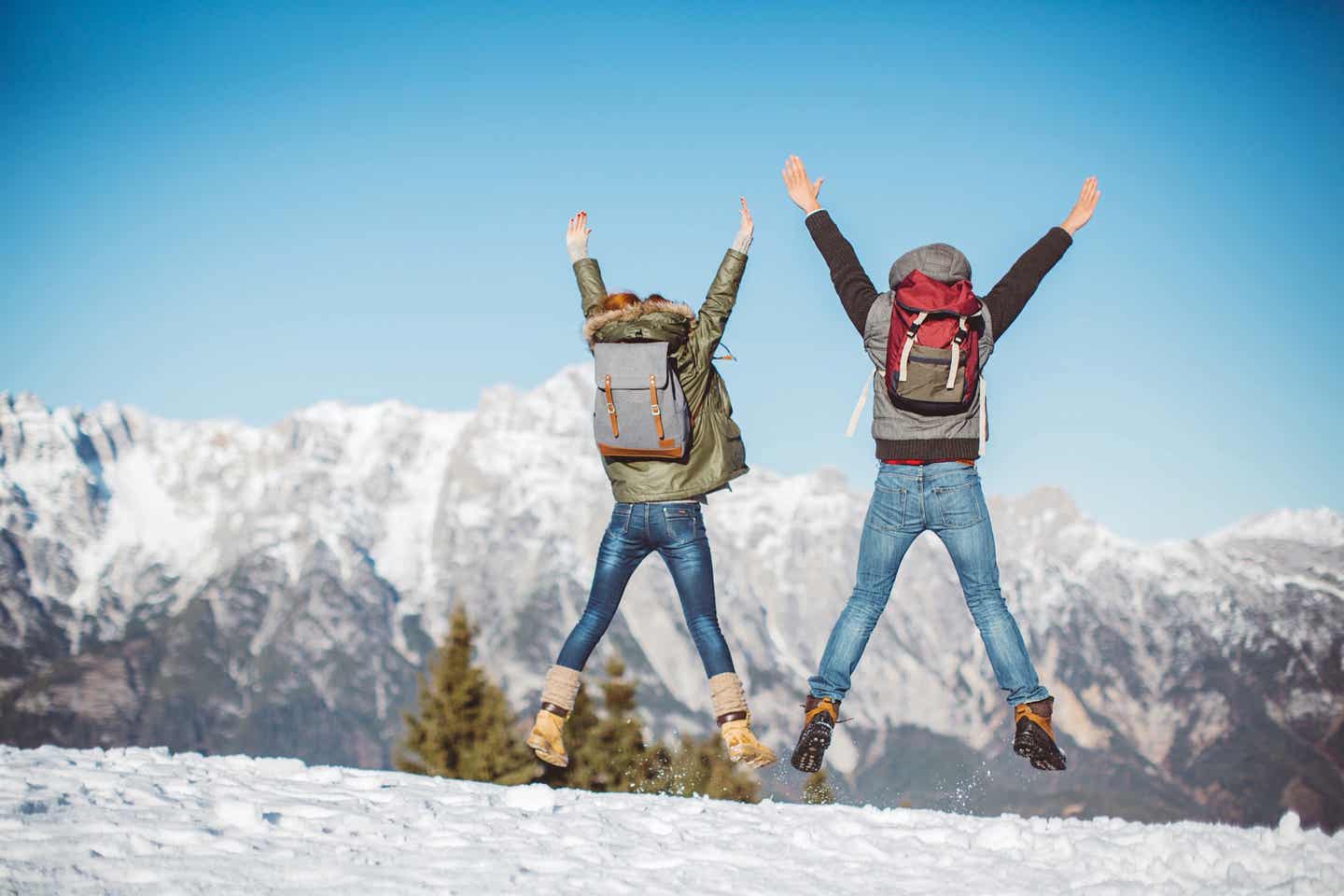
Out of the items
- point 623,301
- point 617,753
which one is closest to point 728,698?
point 623,301

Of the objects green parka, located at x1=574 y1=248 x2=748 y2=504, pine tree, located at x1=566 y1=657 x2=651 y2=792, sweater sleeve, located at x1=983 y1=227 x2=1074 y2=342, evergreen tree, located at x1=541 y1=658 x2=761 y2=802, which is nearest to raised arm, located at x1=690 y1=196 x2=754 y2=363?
green parka, located at x1=574 y1=248 x2=748 y2=504

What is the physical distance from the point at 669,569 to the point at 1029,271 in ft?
12.8

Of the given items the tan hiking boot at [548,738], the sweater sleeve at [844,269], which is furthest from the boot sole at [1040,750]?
the tan hiking boot at [548,738]

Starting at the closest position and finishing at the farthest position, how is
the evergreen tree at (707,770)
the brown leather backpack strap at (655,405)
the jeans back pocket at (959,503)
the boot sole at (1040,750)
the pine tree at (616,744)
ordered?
1. the boot sole at (1040,750)
2. the jeans back pocket at (959,503)
3. the brown leather backpack strap at (655,405)
4. the pine tree at (616,744)
5. the evergreen tree at (707,770)

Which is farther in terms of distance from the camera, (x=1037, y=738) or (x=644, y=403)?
(x=644, y=403)

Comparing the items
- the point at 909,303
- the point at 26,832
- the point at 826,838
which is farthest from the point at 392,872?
the point at 909,303

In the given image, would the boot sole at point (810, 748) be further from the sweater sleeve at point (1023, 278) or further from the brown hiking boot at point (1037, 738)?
the sweater sleeve at point (1023, 278)

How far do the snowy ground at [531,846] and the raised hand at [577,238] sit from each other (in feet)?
15.8

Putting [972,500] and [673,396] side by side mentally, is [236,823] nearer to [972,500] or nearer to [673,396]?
[673,396]

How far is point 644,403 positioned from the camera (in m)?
9.73

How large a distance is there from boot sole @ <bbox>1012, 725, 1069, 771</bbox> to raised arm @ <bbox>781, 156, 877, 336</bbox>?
3471 mm

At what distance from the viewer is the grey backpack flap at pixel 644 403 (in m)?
9.66

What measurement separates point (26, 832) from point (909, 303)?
700cm

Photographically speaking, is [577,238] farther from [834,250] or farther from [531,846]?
[531,846]
